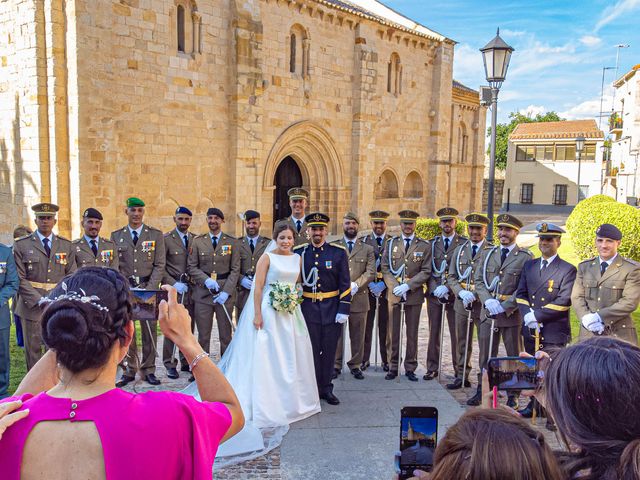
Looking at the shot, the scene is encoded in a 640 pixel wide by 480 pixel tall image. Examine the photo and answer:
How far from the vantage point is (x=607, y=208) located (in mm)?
15984

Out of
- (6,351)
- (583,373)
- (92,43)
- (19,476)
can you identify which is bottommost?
(6,351)

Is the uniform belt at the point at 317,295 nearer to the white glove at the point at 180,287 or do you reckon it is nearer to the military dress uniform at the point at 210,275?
the military dress uniform at the point at 210,275

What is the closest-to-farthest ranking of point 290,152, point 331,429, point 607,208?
point 331,429
point 607,208
point 290,152

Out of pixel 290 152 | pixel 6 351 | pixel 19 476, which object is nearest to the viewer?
pixel 19 476

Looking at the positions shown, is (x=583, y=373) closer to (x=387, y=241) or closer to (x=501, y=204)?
(x=387, y=241)

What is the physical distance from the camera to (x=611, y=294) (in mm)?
6012

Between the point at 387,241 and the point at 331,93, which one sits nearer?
the point at 387,241

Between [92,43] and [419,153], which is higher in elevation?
[92,43]

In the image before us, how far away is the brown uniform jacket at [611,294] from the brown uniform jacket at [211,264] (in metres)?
4.40

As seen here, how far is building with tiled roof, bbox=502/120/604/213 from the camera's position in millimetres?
48219

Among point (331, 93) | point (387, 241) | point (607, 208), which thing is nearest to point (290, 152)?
point (331, 93)

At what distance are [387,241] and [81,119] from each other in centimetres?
864

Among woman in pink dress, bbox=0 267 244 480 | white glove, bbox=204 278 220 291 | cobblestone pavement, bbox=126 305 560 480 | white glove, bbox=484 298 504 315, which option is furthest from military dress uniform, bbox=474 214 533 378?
woman in pink dress, bbox=0 267 244 480

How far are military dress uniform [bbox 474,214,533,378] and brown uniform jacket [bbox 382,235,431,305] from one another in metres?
0.91
